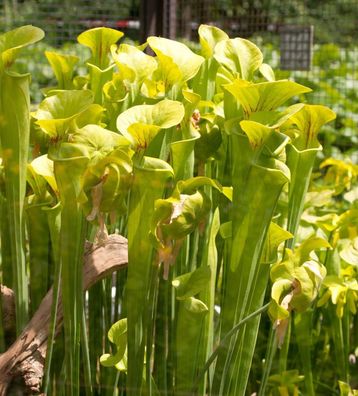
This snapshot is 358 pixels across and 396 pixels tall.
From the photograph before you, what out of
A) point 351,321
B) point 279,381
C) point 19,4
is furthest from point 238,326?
point 19,4

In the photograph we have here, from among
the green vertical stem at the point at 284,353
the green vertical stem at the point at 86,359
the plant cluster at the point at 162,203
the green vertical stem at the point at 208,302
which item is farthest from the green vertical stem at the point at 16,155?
the green vertical stem at the point at 284,353

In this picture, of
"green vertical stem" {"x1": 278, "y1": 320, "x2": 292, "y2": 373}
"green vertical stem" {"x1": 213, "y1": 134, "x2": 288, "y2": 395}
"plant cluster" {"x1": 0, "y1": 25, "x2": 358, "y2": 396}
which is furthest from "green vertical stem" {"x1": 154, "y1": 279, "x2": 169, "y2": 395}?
"green vertical stem" {"x1": 278, "y1": 320, "x2": 292, "y2": 373}

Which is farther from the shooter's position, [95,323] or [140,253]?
[95,323]

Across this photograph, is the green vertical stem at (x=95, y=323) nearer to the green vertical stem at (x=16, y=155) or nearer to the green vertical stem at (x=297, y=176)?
the green vertical stem at (x=16, y=155)

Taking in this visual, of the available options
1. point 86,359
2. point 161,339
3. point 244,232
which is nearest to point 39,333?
point 86,359

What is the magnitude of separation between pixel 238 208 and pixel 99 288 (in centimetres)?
29

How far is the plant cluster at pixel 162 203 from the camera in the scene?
2.54ft

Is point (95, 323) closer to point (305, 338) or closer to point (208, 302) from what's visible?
point (208, 302)

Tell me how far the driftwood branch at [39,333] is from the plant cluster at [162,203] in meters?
0.02

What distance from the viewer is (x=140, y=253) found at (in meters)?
0.81

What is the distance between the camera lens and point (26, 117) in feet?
2.97

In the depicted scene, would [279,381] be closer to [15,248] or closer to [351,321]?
[351,321]

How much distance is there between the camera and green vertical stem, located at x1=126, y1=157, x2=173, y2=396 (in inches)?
30.4

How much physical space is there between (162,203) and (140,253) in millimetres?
81
